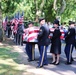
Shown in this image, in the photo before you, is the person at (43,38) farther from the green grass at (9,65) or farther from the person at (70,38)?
the person at (70,38)

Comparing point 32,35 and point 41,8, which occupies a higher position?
point 41,8

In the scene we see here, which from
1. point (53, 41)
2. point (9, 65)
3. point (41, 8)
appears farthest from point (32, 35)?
point (41, 8)

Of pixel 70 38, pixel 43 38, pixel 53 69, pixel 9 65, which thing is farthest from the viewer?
pixel 70 38

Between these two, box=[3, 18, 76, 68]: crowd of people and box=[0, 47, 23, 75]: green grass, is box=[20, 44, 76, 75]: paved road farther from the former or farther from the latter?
box=[0, 47, 23, 75]: green grass

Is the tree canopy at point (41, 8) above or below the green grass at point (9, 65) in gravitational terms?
above

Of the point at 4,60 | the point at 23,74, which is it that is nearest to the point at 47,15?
the point at 4,60

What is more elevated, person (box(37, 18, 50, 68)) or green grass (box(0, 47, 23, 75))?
person (box(37, 18, 50, 68))

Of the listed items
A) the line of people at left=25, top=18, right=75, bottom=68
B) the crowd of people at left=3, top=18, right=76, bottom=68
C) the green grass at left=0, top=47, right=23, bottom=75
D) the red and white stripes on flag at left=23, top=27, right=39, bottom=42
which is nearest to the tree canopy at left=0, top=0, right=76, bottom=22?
the green grass at left=0, top=47, right=23, bottom=75

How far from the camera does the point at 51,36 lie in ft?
42.3

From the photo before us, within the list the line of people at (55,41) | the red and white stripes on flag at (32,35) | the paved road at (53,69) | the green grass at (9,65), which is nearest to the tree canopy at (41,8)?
the green grass at (9,65)

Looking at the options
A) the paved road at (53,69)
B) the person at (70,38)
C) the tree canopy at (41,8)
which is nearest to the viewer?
the paved road at (53,69)

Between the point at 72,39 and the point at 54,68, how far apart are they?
1.63 m

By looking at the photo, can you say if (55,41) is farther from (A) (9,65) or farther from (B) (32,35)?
(A) (9,65)

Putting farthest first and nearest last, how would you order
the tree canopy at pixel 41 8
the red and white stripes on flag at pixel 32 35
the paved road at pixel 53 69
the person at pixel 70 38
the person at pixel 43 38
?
the tree canopy at pixel 41 8 < the red and white stripes on flag at pixel 32 35 < the person at pixel 70 38 < the person at pixel 43 38 < the paved road at pixel 53 69
